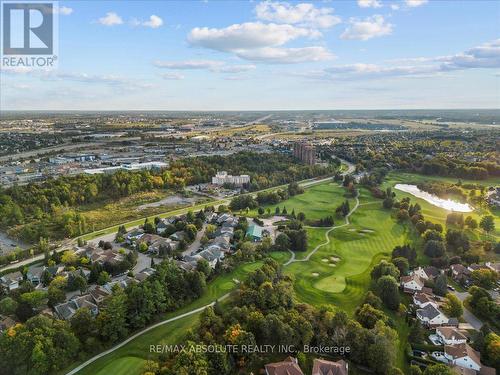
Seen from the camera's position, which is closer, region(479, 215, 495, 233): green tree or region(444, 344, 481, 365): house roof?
region(444, 344, 481, 365): house roof

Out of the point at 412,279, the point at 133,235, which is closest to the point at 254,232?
the point at 133,235

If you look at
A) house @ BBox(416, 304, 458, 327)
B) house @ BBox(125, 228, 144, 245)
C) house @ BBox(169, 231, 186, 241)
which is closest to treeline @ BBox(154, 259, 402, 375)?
house @ BBox(416, 304, 458, 327)

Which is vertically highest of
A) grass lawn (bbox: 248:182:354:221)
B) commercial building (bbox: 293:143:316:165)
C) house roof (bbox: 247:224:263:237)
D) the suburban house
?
commercial building (bbox: 293:143:316:165)

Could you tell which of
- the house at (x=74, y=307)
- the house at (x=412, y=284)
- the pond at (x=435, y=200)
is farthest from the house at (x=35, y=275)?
the pond at (x=435, y=200)

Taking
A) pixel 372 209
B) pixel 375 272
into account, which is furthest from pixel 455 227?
pixel 375 272

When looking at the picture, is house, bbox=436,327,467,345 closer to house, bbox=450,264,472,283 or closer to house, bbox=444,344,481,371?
house, bbox=444,344,481,371

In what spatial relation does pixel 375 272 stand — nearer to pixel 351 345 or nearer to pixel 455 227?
pixel 351 345

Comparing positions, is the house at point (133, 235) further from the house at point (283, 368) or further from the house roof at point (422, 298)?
the house roof at point (422, 298)
